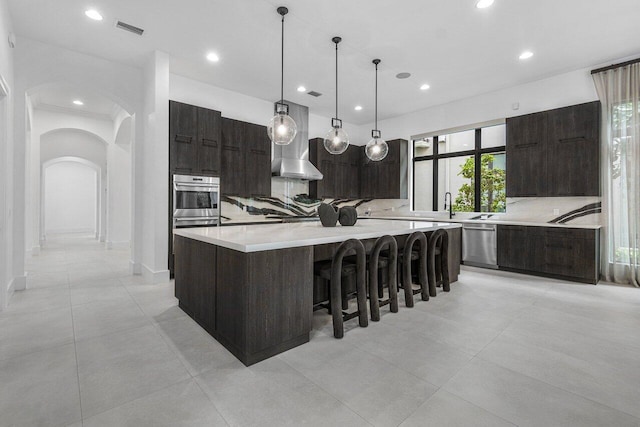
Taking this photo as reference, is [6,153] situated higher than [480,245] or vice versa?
[6,153]

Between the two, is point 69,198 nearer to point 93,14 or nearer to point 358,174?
point 93,14

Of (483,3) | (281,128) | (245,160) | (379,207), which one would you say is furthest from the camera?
(379,207)

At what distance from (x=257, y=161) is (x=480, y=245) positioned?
13.7 ft

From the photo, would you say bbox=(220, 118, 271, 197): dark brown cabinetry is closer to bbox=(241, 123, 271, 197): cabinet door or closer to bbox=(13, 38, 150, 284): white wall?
bbox=(241, 123, 271, 197): cabinet door

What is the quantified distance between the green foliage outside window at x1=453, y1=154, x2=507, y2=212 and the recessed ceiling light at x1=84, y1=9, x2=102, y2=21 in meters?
6.22

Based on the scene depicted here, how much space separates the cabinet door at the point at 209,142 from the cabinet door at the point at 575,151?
16.9 feet

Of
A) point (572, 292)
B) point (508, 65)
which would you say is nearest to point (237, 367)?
point (572, 292)

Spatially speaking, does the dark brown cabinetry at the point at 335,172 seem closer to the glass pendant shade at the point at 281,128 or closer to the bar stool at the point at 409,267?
the glass pendant shade at the point at 281,128

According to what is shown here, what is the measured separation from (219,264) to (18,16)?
369 centimetres

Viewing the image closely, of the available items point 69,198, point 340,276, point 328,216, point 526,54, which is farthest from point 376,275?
point 69,198

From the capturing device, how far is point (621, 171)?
4227 mm

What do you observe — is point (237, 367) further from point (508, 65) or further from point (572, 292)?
point (508, 65)

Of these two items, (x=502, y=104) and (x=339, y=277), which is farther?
(x=502, y=104)

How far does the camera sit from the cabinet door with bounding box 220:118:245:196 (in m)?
5.09
